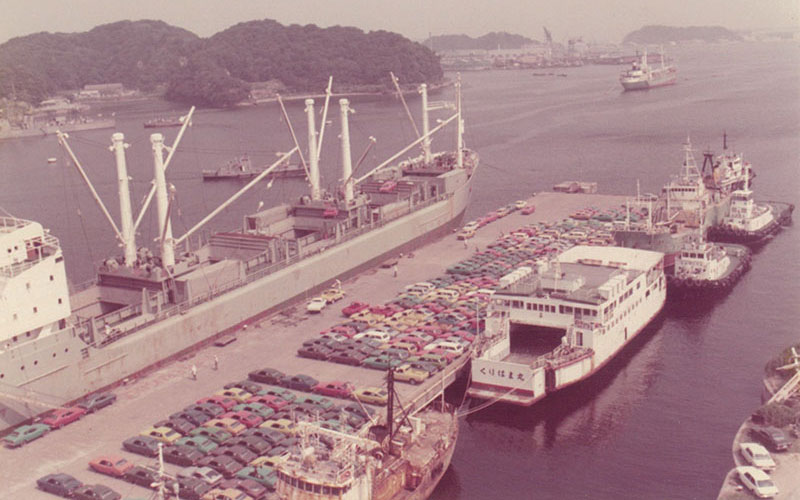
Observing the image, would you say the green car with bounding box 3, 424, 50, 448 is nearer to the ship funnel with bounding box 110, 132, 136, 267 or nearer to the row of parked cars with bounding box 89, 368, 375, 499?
the row of parked cars with bounding box 89, 368, 375, 499

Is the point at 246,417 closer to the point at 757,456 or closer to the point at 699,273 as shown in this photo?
the point at 757,456

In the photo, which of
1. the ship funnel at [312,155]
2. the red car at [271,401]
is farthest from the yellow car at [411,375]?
the ship funnel at [312,155]

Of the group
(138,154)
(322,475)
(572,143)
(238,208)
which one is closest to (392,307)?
(322,475)

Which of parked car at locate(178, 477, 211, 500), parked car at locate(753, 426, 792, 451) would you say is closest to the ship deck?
parked car at locate(178, 477, 211, 500)

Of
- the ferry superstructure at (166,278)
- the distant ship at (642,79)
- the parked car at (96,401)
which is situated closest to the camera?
the ferry superstructure at (166,278)

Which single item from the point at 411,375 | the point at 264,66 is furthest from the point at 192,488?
the point at 264,66

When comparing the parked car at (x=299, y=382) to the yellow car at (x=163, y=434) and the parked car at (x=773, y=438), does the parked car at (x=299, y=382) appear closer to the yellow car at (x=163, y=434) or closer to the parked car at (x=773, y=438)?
the yellow car at (x=163, y=434)
